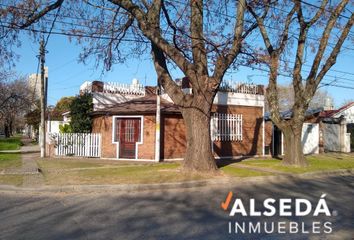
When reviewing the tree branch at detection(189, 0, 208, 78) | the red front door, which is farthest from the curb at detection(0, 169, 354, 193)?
the red front door

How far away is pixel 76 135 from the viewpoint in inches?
876

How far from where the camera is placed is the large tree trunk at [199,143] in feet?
45.8

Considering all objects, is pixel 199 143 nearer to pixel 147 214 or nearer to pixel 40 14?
pixel 147 214

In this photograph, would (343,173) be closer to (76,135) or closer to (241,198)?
(241,198)

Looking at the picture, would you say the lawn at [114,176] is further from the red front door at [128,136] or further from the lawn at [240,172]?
the red front door at [128,136]

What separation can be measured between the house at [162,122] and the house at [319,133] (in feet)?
4.56

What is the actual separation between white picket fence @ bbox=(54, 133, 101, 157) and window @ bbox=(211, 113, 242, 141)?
20.7ft

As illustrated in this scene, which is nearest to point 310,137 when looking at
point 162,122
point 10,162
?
point 162,122

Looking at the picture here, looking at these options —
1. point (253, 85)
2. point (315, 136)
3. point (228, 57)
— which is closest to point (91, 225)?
point (228, 57)

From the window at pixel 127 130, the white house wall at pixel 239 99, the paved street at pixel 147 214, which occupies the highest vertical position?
the white house wall at pixel 239 99

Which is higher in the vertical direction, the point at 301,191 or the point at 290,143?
the point at 290,143

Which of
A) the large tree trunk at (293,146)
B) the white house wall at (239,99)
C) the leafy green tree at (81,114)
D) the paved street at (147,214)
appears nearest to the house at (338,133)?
the white house wall at (239,99)

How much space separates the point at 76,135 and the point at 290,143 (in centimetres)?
1144

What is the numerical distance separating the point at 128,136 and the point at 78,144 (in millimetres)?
3147
